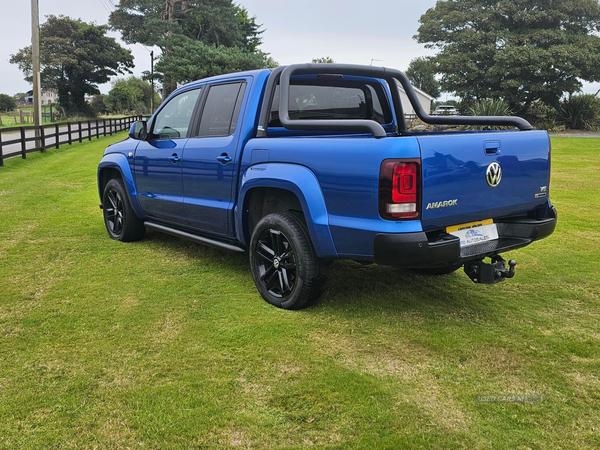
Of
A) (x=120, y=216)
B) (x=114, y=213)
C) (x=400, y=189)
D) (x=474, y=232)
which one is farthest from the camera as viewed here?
(x=114, y=213)

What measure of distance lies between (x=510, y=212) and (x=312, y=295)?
5.23ft

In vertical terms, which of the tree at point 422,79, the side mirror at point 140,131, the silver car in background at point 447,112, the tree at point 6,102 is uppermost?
the tree at point 422,79

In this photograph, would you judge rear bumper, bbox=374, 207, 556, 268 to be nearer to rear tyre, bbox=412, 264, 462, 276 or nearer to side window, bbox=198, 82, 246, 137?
rear tyre, bbox=412, 264, 462, 276

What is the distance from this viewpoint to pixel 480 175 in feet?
12.1

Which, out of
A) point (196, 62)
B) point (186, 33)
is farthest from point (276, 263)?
point (186, 33)

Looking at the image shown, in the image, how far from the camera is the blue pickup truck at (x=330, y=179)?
3.50 meters

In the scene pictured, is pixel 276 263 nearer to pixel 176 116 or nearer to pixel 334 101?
pixel 334 101

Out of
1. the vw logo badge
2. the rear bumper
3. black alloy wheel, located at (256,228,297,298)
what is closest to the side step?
black alloy wheel, located at (256,228,297,298)

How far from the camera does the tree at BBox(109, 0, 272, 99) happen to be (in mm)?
40844

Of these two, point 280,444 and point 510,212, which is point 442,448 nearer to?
point 280,444

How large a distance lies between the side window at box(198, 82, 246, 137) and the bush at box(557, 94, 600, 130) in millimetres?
29241

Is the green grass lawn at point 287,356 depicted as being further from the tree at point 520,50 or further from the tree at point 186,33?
the tree at point 186,33

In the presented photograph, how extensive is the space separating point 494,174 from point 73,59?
56701 millimetres

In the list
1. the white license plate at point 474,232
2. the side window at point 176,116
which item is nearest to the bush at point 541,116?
the side window at point 176,116
